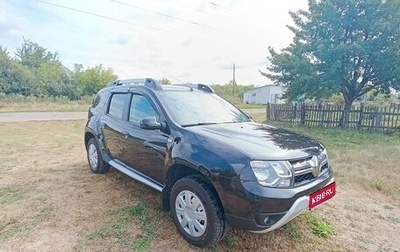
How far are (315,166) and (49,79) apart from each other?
36871mm

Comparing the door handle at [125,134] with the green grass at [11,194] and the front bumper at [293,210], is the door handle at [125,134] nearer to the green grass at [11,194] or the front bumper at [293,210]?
the green grass at [11,194]

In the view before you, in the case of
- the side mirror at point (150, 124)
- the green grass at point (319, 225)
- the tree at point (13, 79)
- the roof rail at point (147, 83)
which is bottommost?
the green grass at point (319, 225)

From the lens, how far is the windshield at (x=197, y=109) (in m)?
3.17

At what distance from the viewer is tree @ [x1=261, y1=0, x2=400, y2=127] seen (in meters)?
10.5

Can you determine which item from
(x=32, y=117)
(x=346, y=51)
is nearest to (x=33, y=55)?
Result: (x=32, y=117)

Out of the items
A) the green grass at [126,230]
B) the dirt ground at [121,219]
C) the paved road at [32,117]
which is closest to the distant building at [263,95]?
the paved road at [32,117]

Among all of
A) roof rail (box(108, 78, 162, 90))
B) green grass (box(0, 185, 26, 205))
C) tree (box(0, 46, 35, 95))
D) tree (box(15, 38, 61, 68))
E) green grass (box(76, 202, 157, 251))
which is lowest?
green grass (box(0, 185, 26, 205))

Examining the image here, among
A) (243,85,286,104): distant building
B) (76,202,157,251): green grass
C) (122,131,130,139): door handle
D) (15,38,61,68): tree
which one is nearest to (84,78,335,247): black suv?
(122,131,130,139): door handle

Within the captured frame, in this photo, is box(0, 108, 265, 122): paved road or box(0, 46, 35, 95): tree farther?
box(0, 46, 35, 95): tree

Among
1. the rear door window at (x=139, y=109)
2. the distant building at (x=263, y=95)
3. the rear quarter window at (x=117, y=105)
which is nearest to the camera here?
the rear door window at (x=139, y=109)

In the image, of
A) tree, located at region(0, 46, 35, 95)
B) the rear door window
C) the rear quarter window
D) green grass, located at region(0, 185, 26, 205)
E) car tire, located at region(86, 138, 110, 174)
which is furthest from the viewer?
tree, located at region(0, 46, 35, 95)

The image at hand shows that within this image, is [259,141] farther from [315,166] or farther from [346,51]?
[346,51]

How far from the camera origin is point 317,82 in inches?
448

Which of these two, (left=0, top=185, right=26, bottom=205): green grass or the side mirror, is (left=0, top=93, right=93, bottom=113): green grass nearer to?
(left=0, top=185, right=26, bottom=205): green grass
